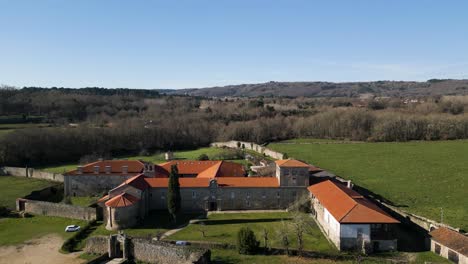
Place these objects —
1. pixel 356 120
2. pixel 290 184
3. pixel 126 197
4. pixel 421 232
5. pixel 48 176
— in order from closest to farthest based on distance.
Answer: pixel 421 232
pixel 126 197
pixel 290 184
pixel 48 176
pixel 356 120

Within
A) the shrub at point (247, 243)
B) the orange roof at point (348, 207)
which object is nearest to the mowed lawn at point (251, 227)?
the shrub at point (247, 243)

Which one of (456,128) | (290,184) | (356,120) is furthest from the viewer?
(356,120)

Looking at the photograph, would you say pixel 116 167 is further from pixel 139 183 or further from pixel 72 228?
pixel 72 228

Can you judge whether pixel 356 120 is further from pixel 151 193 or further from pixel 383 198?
pixel 151 193

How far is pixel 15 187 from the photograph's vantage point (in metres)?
68.4

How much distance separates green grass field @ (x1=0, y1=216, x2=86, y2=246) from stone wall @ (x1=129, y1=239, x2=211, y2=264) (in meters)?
10.3

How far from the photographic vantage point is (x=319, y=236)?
41344 millimetres

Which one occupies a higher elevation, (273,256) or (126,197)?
(126,197)

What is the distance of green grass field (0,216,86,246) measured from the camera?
44.3m

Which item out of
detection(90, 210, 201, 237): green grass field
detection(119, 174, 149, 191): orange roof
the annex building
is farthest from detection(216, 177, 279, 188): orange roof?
detection(119, 174, 149, 191): orange roof

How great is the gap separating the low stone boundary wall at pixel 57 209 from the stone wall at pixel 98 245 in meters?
9.32

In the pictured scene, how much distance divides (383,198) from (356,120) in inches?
2993

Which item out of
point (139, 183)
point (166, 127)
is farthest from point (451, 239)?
point (166, 127)

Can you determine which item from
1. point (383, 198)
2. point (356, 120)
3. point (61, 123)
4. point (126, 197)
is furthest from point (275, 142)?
point (126, 197)
